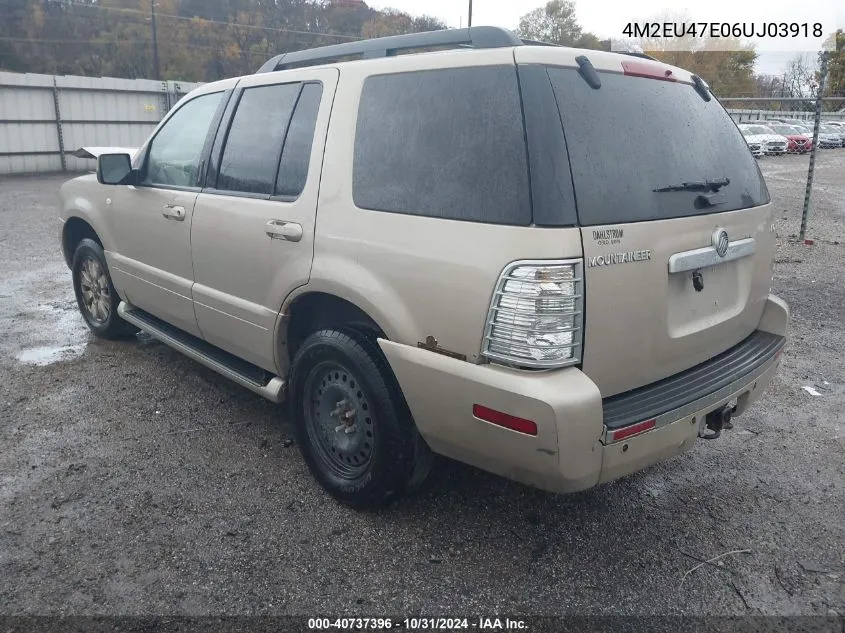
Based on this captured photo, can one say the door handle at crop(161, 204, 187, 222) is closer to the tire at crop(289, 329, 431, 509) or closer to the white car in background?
the tire at crop(289, 329, 431, 509)

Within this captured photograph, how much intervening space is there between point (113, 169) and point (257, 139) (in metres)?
1.35

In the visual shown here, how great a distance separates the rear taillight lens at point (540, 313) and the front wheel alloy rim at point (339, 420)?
2.75 feet

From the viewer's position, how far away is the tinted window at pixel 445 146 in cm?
249

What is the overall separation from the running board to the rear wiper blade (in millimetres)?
2077

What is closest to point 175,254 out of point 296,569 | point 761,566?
point 296,569

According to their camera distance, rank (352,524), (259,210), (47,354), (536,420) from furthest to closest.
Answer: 1. (47,354)
2. (259,210)
3. (352,524)
4. (536,420)

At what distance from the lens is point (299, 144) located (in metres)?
3.34

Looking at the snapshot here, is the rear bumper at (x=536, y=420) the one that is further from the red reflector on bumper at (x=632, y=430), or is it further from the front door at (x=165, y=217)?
the front door at (x=165, y=217)

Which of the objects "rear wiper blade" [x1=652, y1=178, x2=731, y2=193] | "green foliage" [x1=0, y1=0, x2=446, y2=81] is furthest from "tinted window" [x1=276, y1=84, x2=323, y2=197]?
"green foliage" [x1=0, y1=0, x2=446, y2=81]

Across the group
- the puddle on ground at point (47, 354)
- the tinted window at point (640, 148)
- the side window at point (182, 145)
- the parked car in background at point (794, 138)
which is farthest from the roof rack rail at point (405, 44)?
the parked car in background at point (794, 138)

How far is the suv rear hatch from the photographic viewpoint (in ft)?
8.17

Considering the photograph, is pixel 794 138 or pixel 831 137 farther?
pixel 831 137

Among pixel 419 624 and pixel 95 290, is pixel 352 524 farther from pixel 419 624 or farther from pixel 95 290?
pixel 95 290

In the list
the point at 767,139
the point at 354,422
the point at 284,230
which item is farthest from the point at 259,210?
the point at 767,139
